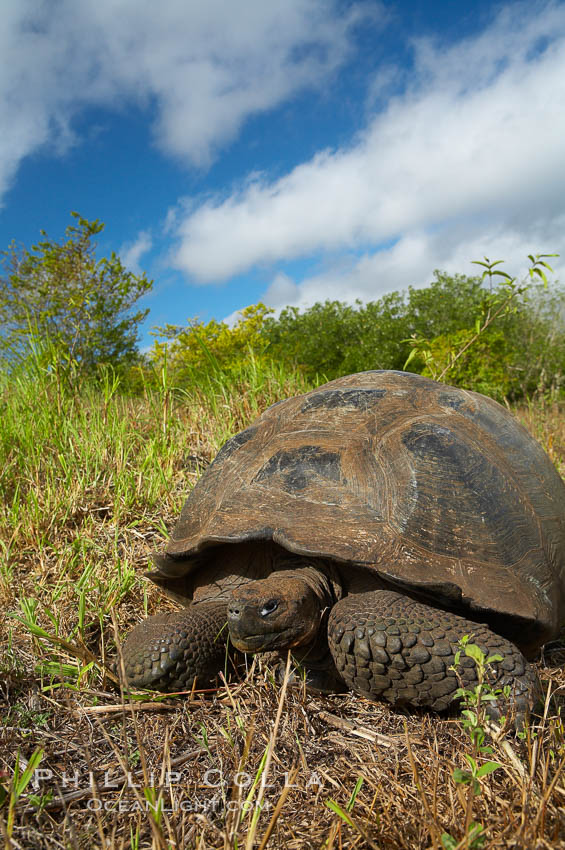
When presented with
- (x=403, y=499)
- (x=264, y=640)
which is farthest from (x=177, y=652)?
(x=403, y=499)

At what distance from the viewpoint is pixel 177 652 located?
7.15 ft

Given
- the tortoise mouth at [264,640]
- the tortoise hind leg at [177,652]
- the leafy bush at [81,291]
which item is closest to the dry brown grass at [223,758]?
the tortoise hind leg at [177,652]

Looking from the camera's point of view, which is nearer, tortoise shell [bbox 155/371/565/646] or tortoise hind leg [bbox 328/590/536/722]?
tortoise hind leg [bbox 328/590/536/722]

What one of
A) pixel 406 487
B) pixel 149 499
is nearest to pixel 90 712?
pixel 406 487

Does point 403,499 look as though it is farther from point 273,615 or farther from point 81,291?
point 81,291

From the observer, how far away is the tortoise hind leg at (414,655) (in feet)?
6.15

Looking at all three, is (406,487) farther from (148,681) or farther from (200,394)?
(200,394)

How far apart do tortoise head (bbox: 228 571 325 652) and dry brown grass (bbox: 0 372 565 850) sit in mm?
282

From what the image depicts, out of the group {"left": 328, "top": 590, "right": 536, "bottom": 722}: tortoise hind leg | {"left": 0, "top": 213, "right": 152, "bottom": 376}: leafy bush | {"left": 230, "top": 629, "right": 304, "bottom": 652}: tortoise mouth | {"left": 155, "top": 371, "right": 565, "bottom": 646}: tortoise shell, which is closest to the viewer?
{"left": 328, "top": 590, "right": 536, "bottom": 722}: tortoise hind leg

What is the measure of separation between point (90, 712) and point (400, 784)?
1234 millimetres

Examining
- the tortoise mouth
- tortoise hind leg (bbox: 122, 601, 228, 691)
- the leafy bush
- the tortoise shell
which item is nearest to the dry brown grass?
tortoise hind leg (bbox: 122, 601, 228, 691)

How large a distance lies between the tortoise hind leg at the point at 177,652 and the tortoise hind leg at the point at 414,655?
1.81 ft

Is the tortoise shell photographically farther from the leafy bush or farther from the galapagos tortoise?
the leafy bush

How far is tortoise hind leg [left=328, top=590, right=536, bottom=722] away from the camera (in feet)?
6.15
